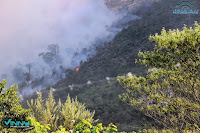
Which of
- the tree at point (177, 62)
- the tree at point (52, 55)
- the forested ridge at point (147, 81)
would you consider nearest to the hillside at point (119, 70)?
the forested ridge at point (147, 81)

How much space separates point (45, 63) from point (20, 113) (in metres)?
95.6

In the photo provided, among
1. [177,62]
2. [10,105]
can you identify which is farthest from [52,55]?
[10,105]

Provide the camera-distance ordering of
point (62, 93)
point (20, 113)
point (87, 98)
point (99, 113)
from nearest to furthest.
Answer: point (20, 113), point (99, 113), point (87, 98), point (62, 93)

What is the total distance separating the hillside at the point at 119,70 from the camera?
103ft

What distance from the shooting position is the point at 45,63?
97875 mm

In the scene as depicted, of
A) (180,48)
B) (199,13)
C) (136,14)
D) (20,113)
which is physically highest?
(136,14)

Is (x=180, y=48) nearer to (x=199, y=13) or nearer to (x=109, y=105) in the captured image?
(x=109, y=105)

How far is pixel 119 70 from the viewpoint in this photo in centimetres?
5106

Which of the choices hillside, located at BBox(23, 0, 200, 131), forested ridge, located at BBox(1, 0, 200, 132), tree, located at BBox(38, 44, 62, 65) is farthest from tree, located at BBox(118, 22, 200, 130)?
tree, located at BBox(38, 44, 62, 65)

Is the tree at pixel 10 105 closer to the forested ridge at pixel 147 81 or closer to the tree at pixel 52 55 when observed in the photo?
the forested ridge at pixel 147 81

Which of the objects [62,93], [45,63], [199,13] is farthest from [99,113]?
[45,63]

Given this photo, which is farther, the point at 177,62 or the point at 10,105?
the point at 177,62

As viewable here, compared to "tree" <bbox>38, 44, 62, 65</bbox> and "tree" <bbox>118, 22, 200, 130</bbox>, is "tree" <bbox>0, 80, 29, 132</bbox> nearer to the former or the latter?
"tree" <bbox>118, 22, 200, 130</bbox>

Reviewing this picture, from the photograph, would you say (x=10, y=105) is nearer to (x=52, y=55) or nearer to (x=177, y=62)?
Result: (x=177, y=62)
